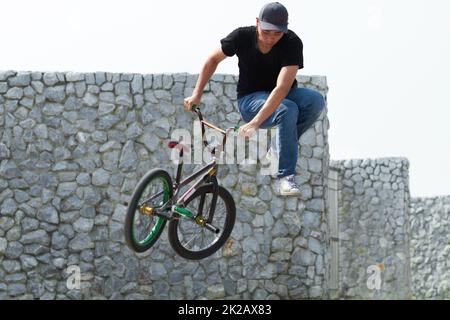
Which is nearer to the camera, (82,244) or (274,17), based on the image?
(274,17)

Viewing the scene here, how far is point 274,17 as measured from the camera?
5.14 meters

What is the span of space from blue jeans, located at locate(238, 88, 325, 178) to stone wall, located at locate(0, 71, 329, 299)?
30.0 feet

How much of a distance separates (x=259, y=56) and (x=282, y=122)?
532 millimetres

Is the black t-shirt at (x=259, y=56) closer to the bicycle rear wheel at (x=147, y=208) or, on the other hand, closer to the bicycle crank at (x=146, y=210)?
the bicycle rear wheel at (x=147, y=208)

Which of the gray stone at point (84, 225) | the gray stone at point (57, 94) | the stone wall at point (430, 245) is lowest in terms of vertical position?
the stone wall at point (430, 245)

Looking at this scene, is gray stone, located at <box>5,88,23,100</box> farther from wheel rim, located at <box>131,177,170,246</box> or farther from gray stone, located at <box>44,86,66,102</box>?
wheel rim, located at <box>131,177,170,246</box>

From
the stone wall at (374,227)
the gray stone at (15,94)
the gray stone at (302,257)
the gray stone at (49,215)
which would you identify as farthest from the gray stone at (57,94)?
the stone wall at (374,227)

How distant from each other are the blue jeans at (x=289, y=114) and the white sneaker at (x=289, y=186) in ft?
0.17

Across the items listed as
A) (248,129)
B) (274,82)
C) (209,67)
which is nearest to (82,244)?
(209,67)

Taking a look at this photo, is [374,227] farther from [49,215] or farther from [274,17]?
[274,17]

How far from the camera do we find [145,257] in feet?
49.1

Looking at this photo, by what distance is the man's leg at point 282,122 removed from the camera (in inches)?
228
